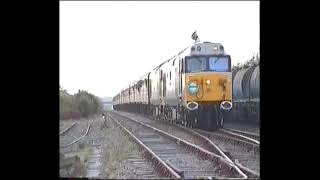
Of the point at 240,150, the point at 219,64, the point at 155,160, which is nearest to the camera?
the point at 155,160

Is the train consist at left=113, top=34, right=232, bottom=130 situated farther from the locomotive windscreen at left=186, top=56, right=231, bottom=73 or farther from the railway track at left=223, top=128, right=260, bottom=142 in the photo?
the railway track at left=223, top=128, right=260, bottom=142

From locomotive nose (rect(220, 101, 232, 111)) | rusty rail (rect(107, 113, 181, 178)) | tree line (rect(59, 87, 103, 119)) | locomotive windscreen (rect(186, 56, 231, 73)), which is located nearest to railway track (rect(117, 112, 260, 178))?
locomotive nose (rect(220, 101, 232, 111))

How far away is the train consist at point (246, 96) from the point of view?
28.9ft

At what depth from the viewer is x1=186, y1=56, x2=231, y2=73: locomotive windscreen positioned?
25.8ft

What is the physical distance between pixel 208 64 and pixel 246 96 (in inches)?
119

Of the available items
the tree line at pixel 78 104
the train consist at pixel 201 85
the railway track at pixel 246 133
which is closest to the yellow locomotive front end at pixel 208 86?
the train consist at pixel 201 85

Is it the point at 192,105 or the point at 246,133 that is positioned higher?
the point at 192,105

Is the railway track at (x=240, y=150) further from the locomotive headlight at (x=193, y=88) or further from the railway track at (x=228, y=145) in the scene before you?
the locomotive headlight at (x=193, y=88)

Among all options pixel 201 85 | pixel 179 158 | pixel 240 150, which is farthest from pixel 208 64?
pixel 179 158

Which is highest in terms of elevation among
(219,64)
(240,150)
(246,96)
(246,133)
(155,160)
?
(219,64)

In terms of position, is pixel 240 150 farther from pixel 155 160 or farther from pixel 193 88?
pixel 193 88

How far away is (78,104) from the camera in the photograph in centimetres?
757
